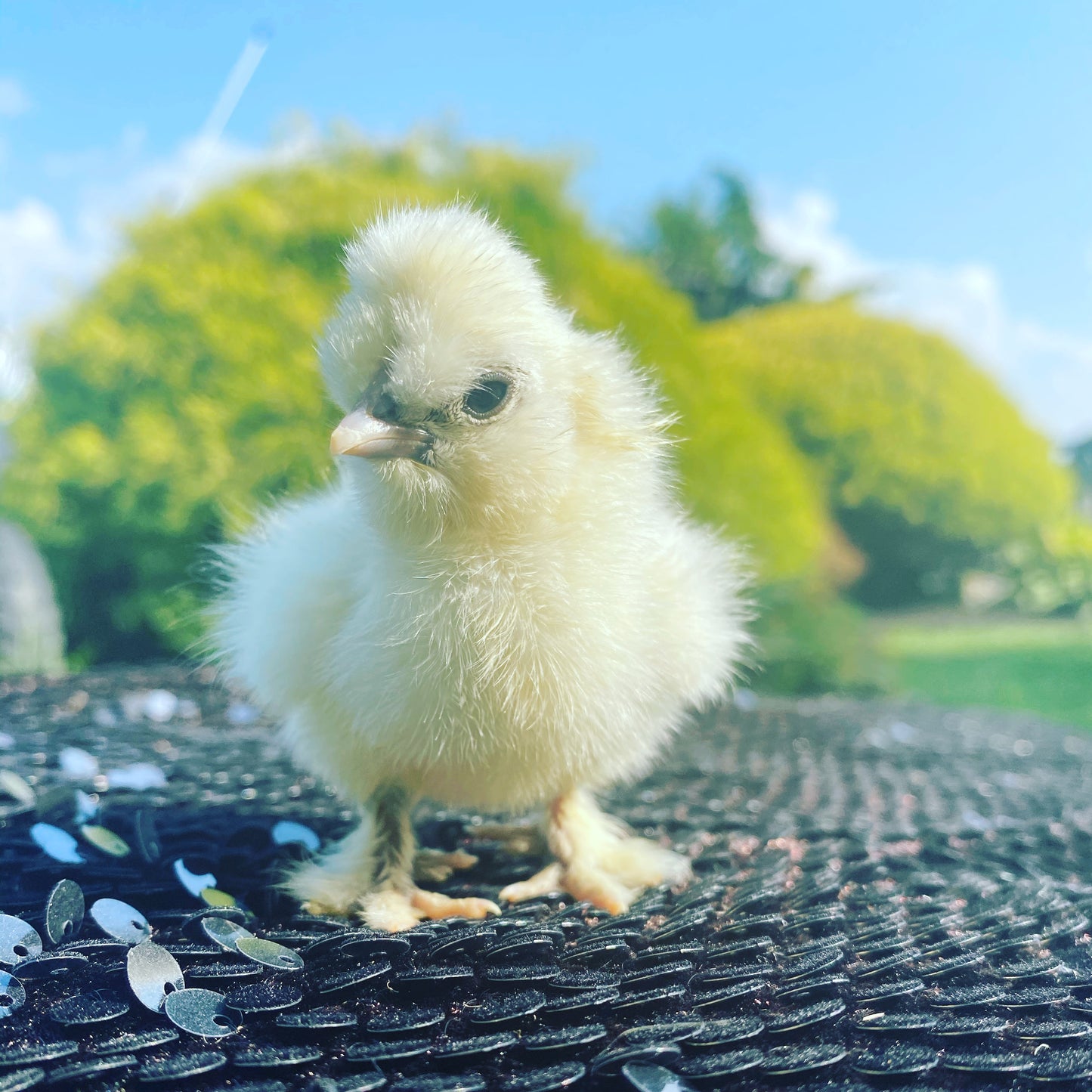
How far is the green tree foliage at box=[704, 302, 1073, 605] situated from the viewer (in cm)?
542

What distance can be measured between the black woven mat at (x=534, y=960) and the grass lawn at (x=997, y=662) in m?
2.67

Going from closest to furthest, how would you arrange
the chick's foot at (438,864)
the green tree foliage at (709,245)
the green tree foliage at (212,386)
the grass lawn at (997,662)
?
the chick's foot at (438,864)
the green tree foliage at (212,386)
the grass lawn at (997,662)
the green tree foliage at (709,245)

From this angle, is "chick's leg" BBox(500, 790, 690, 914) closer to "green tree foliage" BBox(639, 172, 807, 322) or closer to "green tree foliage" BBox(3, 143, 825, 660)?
"green tree foliage" BBox(3, 143, 825, 660)

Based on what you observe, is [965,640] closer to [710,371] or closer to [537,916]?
[710,371]

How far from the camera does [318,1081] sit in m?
0.52

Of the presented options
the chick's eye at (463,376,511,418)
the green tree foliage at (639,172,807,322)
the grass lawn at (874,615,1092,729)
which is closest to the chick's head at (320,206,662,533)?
the chick's eye at (463,376,511,418)

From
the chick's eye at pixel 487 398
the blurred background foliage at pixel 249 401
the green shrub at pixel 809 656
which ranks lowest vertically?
the green shrub at pixel 809 656

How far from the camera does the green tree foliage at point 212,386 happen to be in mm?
2568

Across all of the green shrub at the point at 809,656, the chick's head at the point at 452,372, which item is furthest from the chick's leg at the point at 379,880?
the green shrub at the point at 809,656

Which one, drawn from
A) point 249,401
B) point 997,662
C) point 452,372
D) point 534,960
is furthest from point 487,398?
point 997,662

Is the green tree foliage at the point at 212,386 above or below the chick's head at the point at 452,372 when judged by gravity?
above

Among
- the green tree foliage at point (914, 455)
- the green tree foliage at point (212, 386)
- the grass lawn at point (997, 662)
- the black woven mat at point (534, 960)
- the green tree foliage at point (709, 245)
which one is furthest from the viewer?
the green tree foliage at point (709, 245)

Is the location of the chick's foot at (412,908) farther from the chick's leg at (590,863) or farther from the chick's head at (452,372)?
the chick's head at (452,372)

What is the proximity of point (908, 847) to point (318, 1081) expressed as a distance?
2.60 feet
